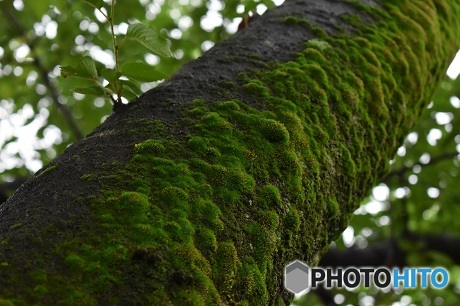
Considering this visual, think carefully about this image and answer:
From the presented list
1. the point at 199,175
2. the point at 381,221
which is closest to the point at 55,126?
the point at 381,221

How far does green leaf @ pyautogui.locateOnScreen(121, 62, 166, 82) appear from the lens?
55.5 inches

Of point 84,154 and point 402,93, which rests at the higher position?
point 402,93

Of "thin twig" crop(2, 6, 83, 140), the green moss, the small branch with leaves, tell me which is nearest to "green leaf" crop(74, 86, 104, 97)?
the small branch with leaves

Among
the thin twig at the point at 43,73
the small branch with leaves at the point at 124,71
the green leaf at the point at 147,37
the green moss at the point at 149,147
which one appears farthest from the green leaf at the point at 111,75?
the thin twig at the point at 43,73

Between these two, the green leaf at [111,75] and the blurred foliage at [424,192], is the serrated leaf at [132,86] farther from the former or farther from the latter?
the blurred foliage at [424,192]

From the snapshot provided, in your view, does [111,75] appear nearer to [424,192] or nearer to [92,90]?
[92,90]

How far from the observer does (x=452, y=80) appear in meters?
4.00

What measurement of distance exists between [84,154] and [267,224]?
0.47m

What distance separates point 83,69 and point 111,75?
0.08 metres

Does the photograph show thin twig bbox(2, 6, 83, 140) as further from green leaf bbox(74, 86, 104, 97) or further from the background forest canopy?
green leaf bbox(74, 86, 104, 97)

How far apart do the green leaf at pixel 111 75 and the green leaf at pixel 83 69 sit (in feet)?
0.13

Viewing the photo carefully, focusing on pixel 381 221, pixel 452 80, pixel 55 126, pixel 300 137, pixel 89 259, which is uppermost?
pixel 452 80

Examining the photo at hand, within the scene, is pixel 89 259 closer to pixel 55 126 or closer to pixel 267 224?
pixel 267 224

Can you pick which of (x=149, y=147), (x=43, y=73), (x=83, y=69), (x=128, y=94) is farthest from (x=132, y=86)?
(x=43, y=73)
